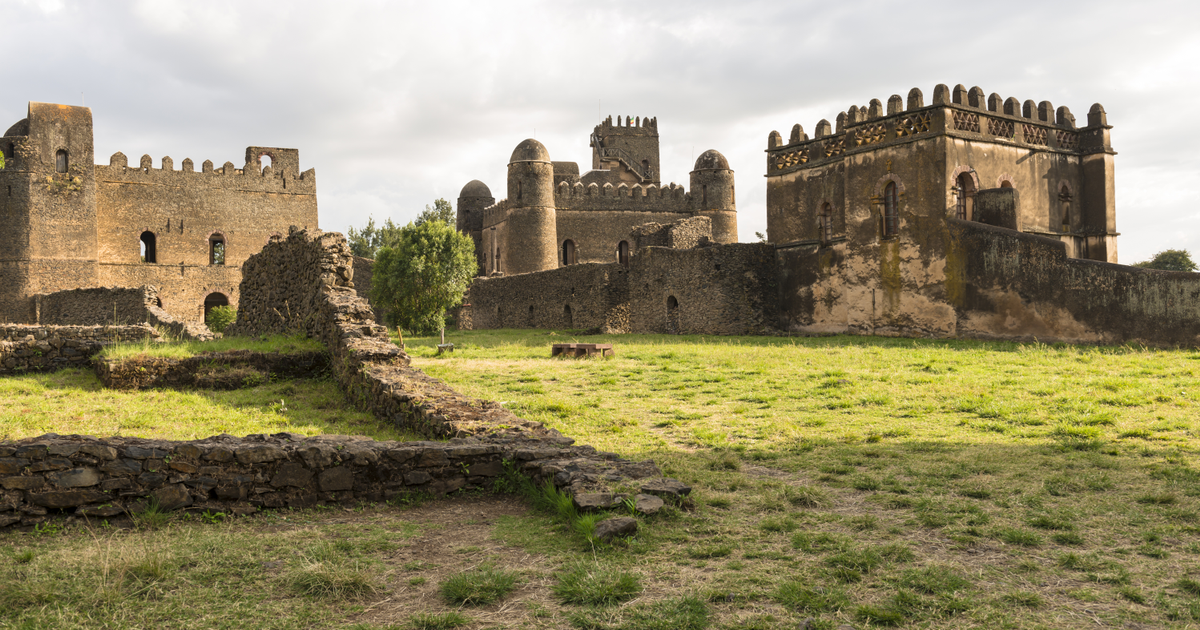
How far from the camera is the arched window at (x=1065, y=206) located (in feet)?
79.9

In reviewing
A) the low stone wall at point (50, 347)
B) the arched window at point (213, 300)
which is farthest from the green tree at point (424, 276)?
the low stone wall at point (50, 347)

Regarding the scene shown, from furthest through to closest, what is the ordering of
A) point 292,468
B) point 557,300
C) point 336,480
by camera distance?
point 557,300 → point 336,480 → point 292,468

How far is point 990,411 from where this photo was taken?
1013 cm

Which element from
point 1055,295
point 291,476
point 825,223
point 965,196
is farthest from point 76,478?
point 825,223

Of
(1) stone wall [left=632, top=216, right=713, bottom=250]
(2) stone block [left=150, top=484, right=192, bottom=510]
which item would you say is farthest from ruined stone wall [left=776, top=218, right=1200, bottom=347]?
(2) stone block [left=150, top=484, right=192, bottom=510]

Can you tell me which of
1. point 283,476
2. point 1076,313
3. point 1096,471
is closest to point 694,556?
point 283,476

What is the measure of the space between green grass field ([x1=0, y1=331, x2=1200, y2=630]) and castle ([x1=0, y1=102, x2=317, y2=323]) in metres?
32.0

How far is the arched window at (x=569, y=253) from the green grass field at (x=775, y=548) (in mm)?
35938

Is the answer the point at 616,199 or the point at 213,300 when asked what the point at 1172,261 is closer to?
the point at 616,199

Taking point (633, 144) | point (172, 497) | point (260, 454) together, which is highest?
point (633, 144)

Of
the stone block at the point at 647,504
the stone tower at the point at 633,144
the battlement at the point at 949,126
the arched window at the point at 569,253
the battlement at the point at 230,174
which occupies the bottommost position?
the stone block at the point at 647,504

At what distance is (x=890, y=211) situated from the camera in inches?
902

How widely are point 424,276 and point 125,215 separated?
692 inches

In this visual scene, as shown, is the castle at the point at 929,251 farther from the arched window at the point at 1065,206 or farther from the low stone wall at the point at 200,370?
the low stone wall at the point at 200,370
